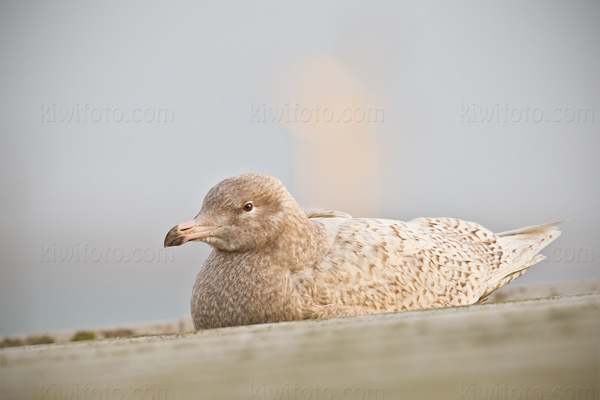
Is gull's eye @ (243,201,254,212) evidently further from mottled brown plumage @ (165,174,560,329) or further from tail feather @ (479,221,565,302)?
tail feather @ (479,221,565,302)

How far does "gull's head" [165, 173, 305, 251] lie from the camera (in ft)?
8.43

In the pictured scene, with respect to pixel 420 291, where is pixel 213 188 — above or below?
above

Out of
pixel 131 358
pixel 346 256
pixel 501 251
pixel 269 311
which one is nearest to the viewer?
pixel 131 358

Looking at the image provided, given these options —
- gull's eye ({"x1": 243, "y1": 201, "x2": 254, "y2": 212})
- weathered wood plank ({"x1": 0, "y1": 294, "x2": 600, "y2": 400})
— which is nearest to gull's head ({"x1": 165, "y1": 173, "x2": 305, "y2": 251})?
gull's eye ({"x1": 243, "y1": 201, "x2": 254, "y2": 212})

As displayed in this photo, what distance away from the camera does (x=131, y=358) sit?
90 centimetres

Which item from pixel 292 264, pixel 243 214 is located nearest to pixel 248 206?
pixel 243 214

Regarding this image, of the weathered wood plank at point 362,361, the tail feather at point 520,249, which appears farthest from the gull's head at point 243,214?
the weathered wood plank at point 362,361

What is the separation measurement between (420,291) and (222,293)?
38.3 inches

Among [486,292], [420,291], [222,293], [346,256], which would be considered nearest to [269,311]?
[222,293]

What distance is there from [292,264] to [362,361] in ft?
5.98

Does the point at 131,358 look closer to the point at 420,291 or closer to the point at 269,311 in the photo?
the point at 269,311

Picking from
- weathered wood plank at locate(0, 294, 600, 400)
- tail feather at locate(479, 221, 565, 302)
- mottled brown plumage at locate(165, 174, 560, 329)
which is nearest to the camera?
weathered wood plank at locate(0, 294, 600, 400)

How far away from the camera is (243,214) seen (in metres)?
2.62

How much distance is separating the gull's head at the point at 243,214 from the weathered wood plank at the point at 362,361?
1.62m
